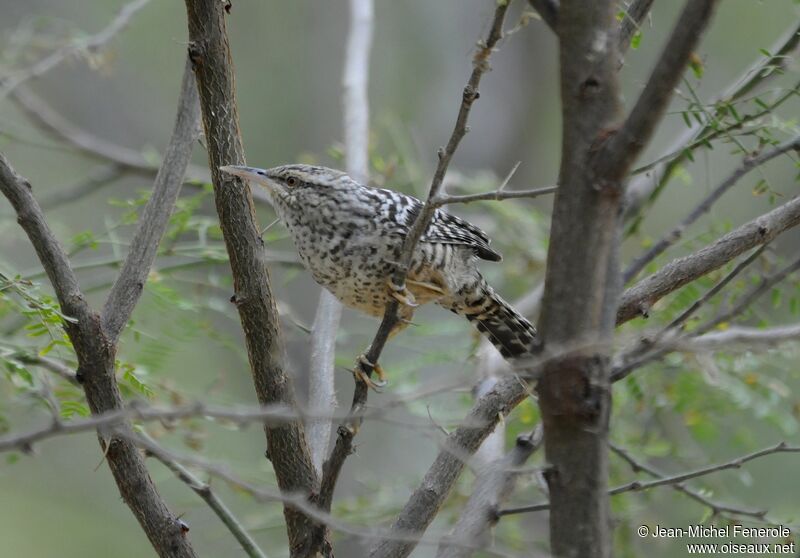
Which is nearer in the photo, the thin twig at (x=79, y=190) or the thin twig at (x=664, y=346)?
the thin twig at (x=664, y=346)

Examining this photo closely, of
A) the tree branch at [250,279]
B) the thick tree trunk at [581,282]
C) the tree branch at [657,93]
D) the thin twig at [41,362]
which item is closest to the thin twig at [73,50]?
the thin twig at [41,362]

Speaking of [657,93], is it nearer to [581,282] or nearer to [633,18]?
[581,282]

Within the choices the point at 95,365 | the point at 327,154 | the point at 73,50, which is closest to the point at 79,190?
the point at 327,154

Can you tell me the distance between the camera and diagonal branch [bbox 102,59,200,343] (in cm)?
252

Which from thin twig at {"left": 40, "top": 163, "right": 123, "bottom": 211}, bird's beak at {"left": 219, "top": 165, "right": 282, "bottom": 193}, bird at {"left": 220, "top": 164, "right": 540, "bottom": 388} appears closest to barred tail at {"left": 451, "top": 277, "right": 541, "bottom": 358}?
bird at {"left": 220, "top": 164, "right": 540, "bottom": 388}

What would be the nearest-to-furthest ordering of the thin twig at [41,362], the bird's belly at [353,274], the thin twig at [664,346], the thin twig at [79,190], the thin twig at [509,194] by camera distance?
1. the thin twig at [664,346]
2. the thin twig at [509,194]
3. the thin twig at [41,362]
4. the bird's belly at [353,274]
5. the thin twig at [79,190]

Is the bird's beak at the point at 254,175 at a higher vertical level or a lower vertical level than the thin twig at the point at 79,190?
lower

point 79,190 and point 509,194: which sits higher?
point 79,190

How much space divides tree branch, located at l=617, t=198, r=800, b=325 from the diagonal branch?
130 centimetres

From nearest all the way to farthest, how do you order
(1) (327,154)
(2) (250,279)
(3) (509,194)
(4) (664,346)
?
(4) (664,346) < (3) (509,194) < (2) (250,279) < (1) (327,154)

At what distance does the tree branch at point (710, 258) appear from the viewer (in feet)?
7.92

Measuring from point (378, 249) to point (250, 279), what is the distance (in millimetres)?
811

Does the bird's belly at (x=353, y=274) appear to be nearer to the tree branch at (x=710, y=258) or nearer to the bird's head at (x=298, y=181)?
the bird's head at (x=298, y=181)

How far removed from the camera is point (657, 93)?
160cm
